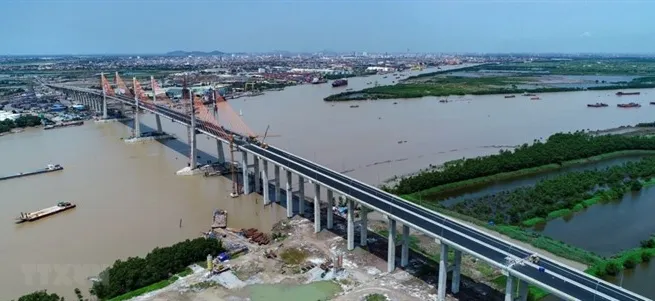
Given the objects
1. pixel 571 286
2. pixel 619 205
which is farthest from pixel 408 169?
pixel 571 286

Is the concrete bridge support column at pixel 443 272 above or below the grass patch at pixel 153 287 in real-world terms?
above

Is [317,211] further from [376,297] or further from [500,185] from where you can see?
[500,185]

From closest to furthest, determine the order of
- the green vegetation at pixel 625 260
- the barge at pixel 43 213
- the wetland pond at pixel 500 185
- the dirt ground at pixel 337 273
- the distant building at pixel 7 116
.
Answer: the dirt ground at pixel 337 273 < the green vegetation at pixel 625 260 < the barge at pixel 43 213 < the wetland pond at pixel 500 185 < the distant building at pixel 7 116

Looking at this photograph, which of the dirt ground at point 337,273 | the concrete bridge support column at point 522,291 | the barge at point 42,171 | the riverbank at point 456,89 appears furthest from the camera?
the riverbank at point 456,89

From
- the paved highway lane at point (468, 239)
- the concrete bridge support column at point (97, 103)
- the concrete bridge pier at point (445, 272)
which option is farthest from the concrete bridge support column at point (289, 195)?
the concrete bridge support column at point (97, 103)

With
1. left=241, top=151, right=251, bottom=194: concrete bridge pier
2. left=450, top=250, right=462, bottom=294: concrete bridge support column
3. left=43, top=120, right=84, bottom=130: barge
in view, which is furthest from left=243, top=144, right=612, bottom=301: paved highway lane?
left=43, top=120, right=84, bottom=130: barge

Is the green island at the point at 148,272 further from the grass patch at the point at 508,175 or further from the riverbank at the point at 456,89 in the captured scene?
the riverbank at the point at 456,89

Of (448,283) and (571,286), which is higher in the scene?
(571,286)

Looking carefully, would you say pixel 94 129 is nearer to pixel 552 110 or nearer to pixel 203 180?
pixel 203 180
